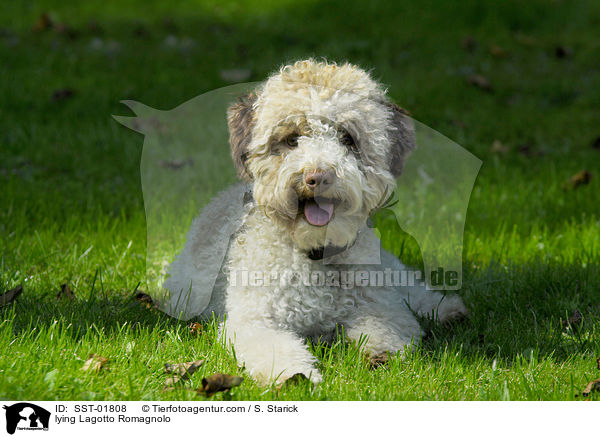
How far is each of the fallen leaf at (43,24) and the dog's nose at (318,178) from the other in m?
8.58

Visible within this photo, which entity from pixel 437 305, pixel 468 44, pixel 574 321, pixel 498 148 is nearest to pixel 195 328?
pixel 437 305

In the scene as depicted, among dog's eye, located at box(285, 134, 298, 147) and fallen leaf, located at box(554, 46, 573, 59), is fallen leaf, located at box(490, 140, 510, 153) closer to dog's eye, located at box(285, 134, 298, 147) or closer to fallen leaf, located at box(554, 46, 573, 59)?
fallen leaf, located at box(554, 46, 573, 59)

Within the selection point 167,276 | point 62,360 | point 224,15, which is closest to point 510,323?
point 167,276

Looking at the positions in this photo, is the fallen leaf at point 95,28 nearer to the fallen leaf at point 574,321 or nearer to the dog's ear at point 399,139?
the dog's ear at point 399,139

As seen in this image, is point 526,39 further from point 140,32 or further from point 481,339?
point 481,339

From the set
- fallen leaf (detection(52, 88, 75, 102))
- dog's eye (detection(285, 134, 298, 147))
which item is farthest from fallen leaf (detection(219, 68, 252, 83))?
dog's eye (detection(285, 134, 298, 147))

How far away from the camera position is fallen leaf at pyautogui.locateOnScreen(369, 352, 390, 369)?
347 cm

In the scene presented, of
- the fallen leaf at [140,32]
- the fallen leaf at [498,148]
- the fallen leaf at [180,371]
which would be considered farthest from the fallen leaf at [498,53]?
the fallen leaf at [180,371]

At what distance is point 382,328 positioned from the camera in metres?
3.63

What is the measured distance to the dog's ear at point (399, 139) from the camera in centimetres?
363

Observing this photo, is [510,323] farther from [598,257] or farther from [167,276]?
[167,276]

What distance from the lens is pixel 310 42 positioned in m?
10.0

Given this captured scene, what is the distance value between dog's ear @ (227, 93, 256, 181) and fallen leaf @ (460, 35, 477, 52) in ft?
23.8

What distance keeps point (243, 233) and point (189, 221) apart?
1020 mm
